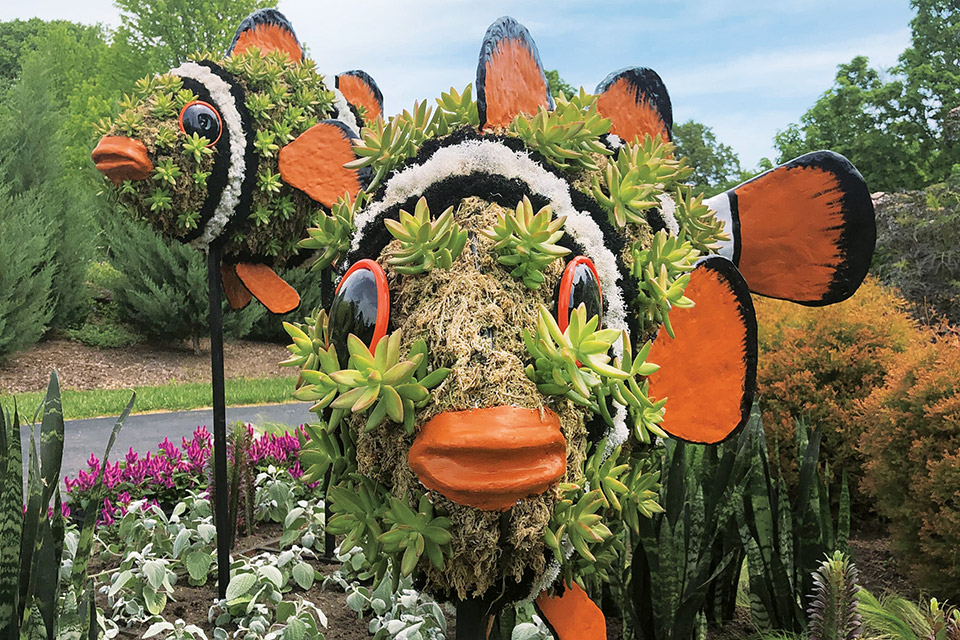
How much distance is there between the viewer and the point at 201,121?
9.04 feet

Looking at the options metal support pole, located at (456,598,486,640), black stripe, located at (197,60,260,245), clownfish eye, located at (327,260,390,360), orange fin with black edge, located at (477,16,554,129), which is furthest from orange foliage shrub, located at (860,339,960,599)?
black stripe, located at (197,60,260,245)

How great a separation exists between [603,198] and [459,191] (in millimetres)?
304

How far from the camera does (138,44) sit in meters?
16.2

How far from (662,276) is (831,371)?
382 centimetres


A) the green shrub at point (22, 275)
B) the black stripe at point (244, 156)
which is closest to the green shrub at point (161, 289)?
the green shrub at point (22, 275)

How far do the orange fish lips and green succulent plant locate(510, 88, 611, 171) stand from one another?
577 mm

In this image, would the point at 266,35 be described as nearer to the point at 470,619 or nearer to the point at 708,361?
the point at 708,361

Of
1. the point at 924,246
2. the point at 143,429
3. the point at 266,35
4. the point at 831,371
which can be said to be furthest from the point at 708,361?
the point at 924,246

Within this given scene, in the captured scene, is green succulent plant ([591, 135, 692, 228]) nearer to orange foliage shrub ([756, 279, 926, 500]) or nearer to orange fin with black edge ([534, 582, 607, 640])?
orange fin with black edge ([534, 582, 607, 640])

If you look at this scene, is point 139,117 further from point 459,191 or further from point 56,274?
point 56,274

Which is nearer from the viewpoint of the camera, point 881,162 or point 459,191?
point 459,191

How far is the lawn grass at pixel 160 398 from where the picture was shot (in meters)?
8.67

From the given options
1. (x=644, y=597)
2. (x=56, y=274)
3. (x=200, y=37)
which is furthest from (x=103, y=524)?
(x=200, y=37)

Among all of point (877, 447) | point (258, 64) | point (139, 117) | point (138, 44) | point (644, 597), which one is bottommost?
point (644, 597)
